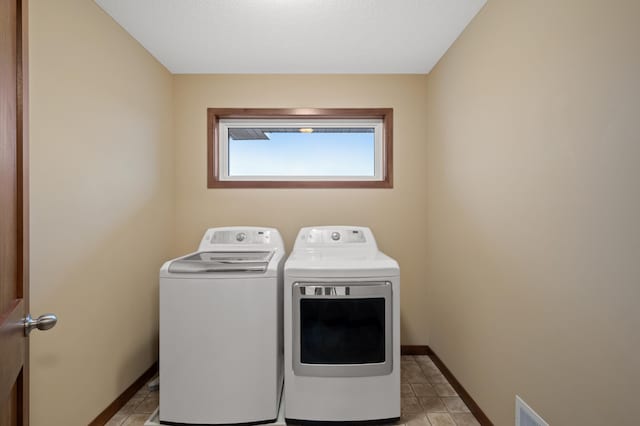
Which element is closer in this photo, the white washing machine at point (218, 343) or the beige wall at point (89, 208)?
the beige wall at point (89, 208)

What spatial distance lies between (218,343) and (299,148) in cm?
170

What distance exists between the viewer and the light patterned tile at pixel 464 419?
1791 mm

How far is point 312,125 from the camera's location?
9.12 ft

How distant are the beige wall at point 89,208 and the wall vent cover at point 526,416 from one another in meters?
2.07

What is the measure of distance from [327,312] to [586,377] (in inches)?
42.1

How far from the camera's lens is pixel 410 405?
197cm

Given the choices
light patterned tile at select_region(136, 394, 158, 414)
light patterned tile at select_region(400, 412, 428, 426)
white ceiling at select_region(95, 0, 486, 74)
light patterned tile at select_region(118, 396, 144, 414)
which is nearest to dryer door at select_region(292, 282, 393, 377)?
light patterned tile at select_region(400, 412, 428, 426)

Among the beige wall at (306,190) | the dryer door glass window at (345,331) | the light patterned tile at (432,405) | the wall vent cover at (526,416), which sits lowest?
the light patterned tile at (432,405)

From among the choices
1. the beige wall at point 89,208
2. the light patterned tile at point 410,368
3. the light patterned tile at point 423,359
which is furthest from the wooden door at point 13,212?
the light patterned tile at point 423,359

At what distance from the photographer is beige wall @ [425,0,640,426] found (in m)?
0.97

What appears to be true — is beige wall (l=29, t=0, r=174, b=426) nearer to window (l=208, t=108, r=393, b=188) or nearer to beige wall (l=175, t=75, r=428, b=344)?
beige wall (l=175, t=75, r=428, b=344)

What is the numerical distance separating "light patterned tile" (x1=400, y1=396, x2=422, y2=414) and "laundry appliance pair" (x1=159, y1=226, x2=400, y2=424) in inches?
8.0

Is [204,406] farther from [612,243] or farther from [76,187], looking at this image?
[612,243]

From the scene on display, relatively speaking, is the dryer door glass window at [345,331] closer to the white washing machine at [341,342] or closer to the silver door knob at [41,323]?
the white washing machine at [341,342]
